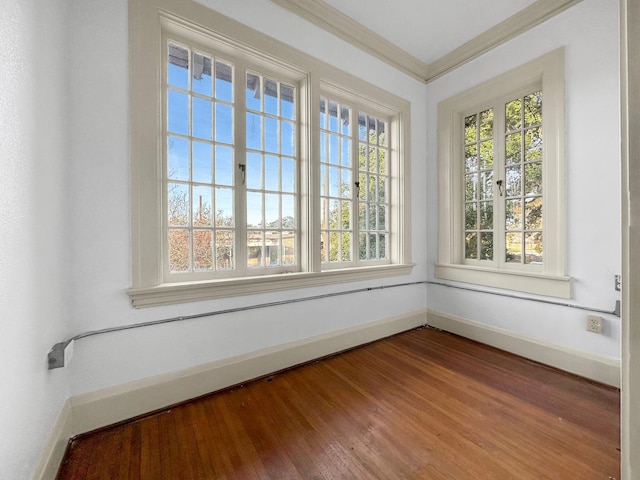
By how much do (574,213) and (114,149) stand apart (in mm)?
3157

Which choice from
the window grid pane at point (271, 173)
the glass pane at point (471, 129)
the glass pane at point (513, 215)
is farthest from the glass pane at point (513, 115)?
the window grid pane at point (271, 173)

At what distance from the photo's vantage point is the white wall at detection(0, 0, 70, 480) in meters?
0.95

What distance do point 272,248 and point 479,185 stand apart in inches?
84.8

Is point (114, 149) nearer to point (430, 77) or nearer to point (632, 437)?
point (632, 437)

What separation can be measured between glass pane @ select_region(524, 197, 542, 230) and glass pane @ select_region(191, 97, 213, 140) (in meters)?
2.69

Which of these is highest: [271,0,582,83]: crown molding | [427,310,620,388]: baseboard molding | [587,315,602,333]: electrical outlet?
[271,0,582,83]: crown molding

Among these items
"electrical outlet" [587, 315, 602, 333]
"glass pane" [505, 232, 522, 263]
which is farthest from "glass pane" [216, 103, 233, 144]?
"electrical outlet" [587, 315, 602, 333]

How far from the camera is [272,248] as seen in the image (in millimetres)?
2270

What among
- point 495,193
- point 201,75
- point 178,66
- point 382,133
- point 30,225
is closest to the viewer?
point 30,225

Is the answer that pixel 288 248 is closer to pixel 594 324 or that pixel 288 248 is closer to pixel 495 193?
pixel 495 193

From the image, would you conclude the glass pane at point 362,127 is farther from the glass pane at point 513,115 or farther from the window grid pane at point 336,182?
the glass pane at point 513,115

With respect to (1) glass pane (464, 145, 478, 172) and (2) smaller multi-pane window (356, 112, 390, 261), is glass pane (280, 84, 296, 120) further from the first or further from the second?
(1) glass pane (464, 145, 478, 172)

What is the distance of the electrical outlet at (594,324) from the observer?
79.9 inches

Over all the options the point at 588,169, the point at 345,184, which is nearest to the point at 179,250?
the point at 345,184
